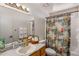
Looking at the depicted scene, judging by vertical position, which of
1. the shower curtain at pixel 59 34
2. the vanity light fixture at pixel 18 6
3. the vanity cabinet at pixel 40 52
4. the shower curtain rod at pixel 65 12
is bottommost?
the vanity cabinet at pixel 40 52

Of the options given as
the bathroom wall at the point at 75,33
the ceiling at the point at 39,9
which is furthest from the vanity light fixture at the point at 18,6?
the bathroom wall at the point at 75,33

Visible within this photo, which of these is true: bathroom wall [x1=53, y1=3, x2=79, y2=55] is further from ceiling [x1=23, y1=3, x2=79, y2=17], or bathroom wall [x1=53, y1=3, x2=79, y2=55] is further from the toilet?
the toilet

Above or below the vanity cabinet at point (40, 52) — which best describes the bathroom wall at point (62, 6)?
above

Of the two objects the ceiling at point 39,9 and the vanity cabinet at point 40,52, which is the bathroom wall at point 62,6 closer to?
the ceiling at point 39,9

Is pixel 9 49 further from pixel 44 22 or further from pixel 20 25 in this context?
pixel 44 22

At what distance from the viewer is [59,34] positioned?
1.44 m

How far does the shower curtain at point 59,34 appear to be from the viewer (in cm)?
140

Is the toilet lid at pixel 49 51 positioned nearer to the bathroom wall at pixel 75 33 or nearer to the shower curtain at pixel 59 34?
the shower curtain at pixel 59 34

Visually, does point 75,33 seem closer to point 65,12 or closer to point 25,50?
point 65,12

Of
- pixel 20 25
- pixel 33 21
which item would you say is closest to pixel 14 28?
pixel 20 25

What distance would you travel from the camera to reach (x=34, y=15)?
146cm

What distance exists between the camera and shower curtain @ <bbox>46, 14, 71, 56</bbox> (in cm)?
140

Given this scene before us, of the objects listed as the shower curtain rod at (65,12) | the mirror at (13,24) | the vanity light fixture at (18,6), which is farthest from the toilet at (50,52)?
the vanity light fixture at (18,6)

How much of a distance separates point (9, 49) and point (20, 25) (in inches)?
11.6
